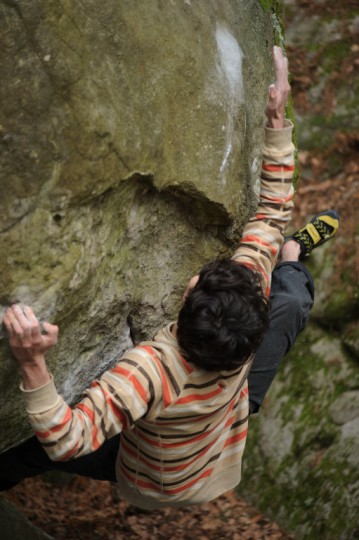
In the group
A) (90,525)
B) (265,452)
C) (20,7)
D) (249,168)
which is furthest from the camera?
(265,452)

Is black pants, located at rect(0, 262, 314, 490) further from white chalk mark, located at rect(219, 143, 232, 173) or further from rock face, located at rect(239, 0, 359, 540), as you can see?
rock face, located at rect(239, 0, 359, 540)

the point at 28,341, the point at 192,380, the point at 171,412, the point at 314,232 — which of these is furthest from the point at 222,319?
the point at 314,232

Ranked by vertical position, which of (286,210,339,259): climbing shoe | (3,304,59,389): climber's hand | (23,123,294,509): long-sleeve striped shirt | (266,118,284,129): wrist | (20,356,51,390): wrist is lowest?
(286,210,339,259): climbing shoe

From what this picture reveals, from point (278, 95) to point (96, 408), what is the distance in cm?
203

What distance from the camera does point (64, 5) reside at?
325 centimetres

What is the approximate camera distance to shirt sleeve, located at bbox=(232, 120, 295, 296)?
417 centimetres

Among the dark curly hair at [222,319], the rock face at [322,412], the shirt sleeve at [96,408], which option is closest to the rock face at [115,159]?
the shirt sleeve at [96,408]

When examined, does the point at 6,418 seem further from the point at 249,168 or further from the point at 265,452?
the point at 265,452

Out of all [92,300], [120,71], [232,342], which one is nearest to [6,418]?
[92,300]

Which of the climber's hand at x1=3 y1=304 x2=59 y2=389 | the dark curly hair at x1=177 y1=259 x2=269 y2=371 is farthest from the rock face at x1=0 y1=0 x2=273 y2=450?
the dark curly hair at x1=177 y1=259 x2=269 y2=371

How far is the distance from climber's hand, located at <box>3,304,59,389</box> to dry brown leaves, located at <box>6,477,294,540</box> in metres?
3.93

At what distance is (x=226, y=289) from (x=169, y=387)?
58 centimetres

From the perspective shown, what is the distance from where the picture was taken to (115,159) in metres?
3.47

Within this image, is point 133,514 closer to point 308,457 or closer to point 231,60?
point 308,457
